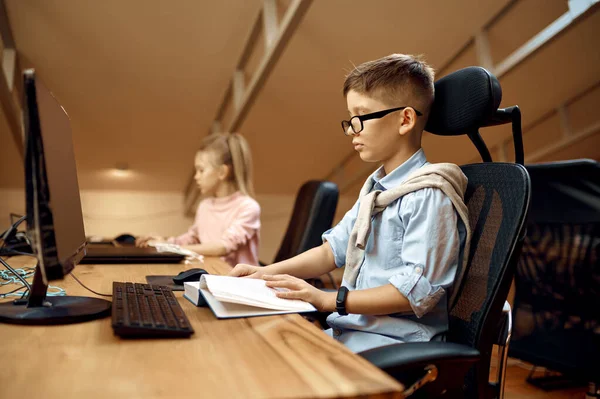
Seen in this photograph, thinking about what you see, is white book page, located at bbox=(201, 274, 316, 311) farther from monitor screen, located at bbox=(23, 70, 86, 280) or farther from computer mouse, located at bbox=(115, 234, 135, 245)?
computer mouse, located at bbox=(115, 234, 135, 245)

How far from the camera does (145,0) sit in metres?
3.41

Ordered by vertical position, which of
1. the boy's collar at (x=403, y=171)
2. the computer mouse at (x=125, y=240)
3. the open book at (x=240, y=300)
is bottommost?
the computer mouse at (x=125, y=240)

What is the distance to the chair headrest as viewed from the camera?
1001mm

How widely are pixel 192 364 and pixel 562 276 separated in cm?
161

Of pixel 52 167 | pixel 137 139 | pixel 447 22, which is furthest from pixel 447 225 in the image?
pixel 137 139

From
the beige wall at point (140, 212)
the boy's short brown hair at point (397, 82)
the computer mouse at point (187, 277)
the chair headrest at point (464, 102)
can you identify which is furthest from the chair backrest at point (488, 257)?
the beige wall at point (140, 212)

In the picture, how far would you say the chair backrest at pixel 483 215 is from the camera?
2.96 feet

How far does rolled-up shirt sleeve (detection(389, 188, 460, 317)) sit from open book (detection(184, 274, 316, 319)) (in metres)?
0.19

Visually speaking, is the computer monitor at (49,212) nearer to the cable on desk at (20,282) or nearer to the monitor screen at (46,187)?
the monitor screen at (46,187)

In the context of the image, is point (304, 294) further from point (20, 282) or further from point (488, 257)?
point (20, 282)

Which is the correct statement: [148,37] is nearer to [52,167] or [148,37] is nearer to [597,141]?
[52,167]

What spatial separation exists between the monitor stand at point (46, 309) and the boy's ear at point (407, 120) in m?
0.72

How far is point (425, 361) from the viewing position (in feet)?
2.47

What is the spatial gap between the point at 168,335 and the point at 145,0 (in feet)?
10.6
